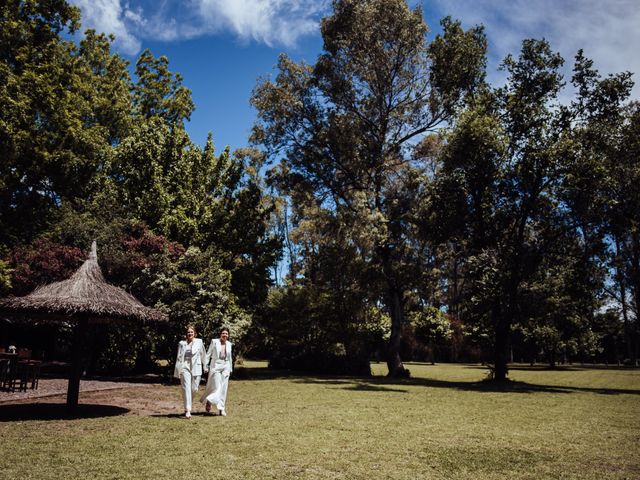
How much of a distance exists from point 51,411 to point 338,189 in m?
22.2

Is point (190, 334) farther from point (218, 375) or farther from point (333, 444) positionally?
point (333, 444)

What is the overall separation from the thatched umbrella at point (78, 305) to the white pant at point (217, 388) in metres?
1.84


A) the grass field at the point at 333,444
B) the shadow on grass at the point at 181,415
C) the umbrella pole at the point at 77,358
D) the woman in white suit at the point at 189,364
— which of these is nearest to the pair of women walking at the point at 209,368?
the woman in white suit at the point at 189,364

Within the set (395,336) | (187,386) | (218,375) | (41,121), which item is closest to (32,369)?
(187,386)

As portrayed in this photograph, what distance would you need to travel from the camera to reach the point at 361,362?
29953mm

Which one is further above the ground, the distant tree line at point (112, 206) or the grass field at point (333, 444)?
the distant tree line at point (112, 206)

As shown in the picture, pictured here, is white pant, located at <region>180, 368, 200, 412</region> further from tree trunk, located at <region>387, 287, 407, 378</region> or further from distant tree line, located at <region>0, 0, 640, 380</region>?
tree trunk, located at <region>387, 287, 407, 378</region>

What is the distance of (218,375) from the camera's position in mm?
11445

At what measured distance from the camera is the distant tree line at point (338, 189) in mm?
22312

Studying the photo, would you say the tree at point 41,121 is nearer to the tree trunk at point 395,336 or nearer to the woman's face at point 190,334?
the woman's face at point 190,334

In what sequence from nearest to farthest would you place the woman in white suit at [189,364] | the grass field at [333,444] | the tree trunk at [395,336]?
the grass field at [333,444], the woman in white suit at [189,364], the tree trunk at [395,336]

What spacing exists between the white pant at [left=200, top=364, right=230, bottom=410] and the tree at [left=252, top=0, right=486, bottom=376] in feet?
54.6

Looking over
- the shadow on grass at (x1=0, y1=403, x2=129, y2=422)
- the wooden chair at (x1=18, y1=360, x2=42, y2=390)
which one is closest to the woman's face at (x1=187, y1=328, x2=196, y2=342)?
the shadow on grass at (x1=0, y1=403, x2=129, y2=422)

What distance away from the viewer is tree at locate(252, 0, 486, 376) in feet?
92.2
